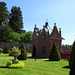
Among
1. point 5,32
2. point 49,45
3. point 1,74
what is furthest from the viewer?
point 5,32

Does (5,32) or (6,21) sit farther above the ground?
(6,21)

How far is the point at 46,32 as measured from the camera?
1607 inches

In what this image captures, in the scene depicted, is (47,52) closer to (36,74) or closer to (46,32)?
(46,32)

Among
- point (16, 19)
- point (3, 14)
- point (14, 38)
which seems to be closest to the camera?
point (3, 14)

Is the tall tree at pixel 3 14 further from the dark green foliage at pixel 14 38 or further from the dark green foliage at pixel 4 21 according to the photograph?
the dark green foliage at pixel 14 38

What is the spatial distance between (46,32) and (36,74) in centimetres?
2648

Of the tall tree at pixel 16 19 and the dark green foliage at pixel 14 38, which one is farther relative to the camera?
the tall tree at pixel 16 19

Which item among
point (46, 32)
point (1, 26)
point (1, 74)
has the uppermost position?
point (1, 26)

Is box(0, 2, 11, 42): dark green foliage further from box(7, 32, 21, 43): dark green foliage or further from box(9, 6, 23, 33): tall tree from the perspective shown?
box(9, 6, 23, 33): tall tree

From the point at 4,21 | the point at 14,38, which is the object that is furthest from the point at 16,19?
the point at 4,21

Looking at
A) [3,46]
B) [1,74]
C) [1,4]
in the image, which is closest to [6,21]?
[1,4]

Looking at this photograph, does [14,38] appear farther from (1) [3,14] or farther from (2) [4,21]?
(1) [3,14]

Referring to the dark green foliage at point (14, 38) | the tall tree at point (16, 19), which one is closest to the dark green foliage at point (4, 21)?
the dark green foliage at point (14, 38)

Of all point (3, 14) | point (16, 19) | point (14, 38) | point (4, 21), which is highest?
point (16, 19)
